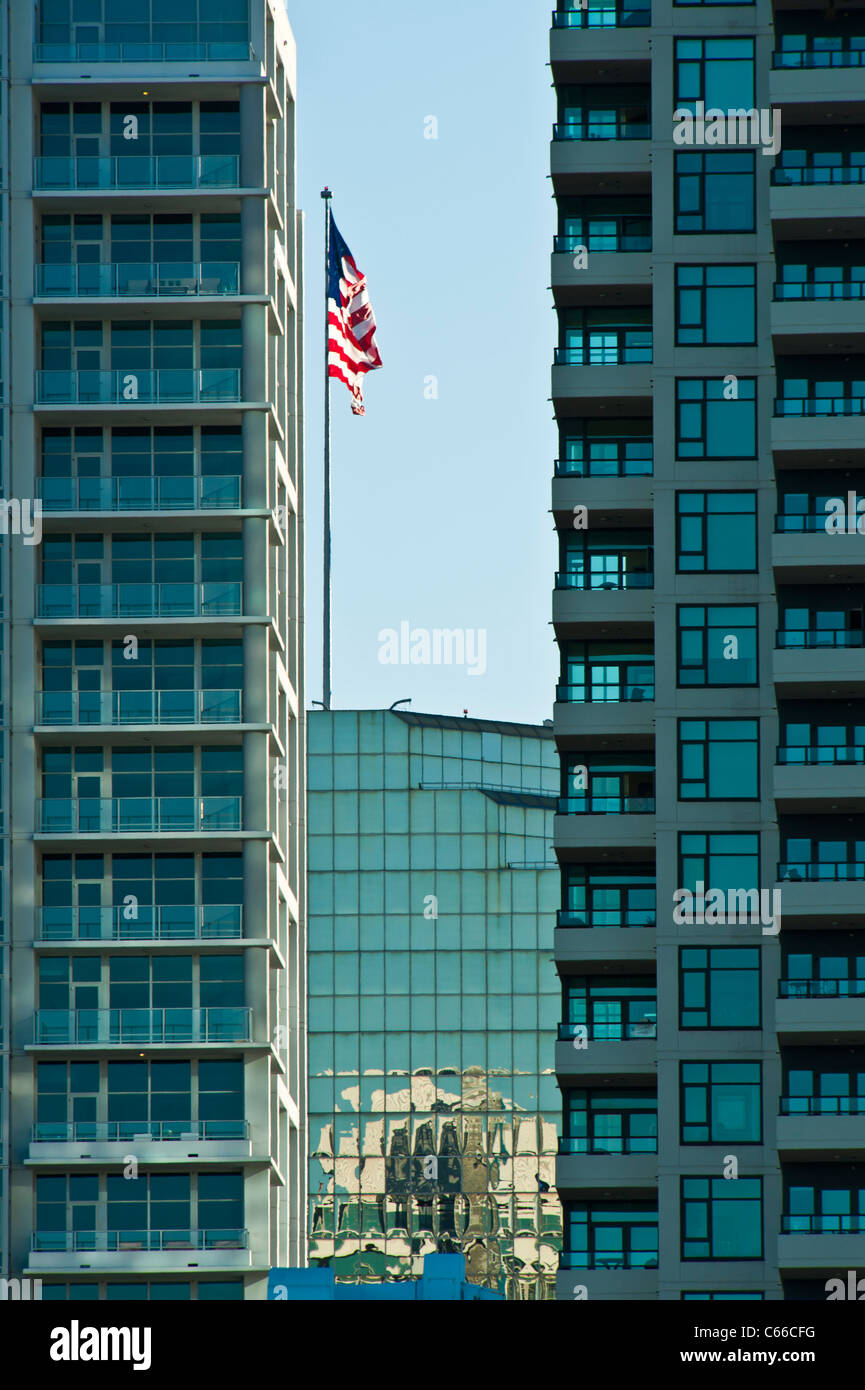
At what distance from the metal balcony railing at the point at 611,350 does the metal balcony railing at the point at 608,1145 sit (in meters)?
25.5

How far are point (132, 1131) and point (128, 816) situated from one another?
36.4 ft

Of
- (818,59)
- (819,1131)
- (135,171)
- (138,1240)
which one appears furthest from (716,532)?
(138,1240)

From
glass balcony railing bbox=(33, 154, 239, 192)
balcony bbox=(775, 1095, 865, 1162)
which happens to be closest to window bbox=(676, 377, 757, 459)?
balcony bbox=(775, 1095, 865, 1162)

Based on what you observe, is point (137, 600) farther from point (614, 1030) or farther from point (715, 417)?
point (614, 1030)

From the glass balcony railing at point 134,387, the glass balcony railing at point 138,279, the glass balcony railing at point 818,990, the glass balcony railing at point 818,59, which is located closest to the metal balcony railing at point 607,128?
the glass balcony railing at point 818,59

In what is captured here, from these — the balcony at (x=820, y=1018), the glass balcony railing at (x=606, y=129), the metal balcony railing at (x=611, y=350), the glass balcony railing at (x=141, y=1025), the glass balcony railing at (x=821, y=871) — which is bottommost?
the glass balcony railing at (x=141, y=1025)

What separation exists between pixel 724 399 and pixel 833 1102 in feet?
73.5

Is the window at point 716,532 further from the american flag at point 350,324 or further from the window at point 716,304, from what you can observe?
the american flag at point 350,324

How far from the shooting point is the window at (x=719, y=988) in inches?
2933

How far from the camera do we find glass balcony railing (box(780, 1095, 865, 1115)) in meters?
72.5

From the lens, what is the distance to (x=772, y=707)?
76.2 metres
